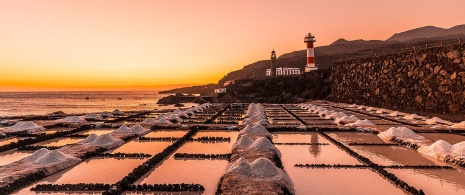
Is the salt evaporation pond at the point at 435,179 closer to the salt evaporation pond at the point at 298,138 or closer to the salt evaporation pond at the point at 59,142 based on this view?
the salt evaporation pond at the point at 298,138

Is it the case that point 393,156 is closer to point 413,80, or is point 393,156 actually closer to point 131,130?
point 131,130

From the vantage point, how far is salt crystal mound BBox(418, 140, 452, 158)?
418 inches

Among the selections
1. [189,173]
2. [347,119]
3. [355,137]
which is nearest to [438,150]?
[355,137]

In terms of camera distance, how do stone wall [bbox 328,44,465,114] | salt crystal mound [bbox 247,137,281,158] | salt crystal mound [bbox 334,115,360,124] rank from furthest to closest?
1. stone wall [bbox 328,44,465,114]
2. salt crystal mound [bbox 334,115,360,124]
3. salt crystal mound [bbox 247,137,281,158]

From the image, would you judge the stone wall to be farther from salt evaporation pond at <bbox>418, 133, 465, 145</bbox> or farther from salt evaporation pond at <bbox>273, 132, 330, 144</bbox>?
salt evaporation pond at <bbox>273, 132, 330, 144</bbox>

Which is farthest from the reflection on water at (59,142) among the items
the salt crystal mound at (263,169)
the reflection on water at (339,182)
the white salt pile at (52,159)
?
the reflection on water at (339,182)

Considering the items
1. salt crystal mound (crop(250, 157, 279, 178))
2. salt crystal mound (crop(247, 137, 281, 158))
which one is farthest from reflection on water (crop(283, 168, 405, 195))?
salt crystal mound (crop(247, 137, 281, 158))

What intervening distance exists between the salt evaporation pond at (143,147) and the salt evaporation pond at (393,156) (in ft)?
22.5

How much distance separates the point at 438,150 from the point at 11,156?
530 inches

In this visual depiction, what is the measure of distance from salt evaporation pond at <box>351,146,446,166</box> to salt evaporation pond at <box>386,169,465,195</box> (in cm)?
89

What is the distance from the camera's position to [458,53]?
22781mm

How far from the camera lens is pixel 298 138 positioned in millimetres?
14352

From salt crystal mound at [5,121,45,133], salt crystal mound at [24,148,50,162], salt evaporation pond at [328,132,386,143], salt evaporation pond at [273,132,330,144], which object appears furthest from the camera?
salt crystal mound at [5,121,45,133]

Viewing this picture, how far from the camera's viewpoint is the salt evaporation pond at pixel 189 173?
26.5ft
